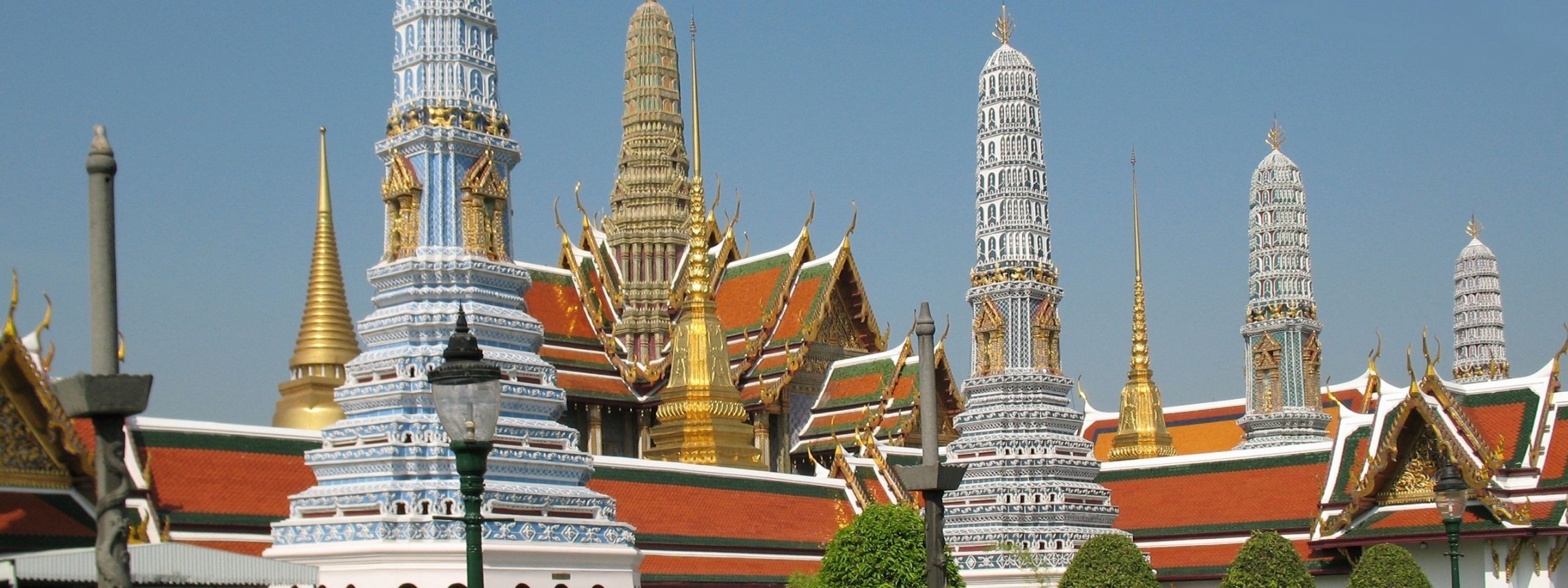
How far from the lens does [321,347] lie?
33.3m

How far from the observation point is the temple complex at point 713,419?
20.6 meters

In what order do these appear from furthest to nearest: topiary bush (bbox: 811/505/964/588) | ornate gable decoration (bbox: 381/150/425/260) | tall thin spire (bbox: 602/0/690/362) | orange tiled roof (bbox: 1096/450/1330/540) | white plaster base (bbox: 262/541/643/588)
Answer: tall thin spire (bbox: 602/0/690/362) < orange tiled roof (bbox: 1096/450/1330/540) < topiary bush (bbox: 811/505/964/588) < ornate gable decoration (bbox: 381/150/425/260) < white plaster base (bbox: 262/541/643/588)

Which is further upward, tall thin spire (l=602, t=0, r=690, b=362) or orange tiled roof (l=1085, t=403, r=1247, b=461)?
tall thin spire (l=602, t=0, r=690, b=362)

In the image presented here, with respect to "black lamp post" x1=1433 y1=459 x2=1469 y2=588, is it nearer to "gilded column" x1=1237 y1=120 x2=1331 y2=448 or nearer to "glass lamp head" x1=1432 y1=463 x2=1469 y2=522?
"glass lamp head" x1=1432 y1=463 x2=1469 y2=522

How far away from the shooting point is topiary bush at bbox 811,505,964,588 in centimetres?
2172

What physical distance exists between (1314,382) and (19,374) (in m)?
28.6

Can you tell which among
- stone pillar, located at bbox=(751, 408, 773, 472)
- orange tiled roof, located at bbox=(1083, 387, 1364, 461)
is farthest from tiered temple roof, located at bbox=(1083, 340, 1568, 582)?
orange tiled roof, located at bbox=(1083, 387, 1364, 461)

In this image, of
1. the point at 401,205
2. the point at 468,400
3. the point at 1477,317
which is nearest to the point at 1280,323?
the point at 1477,317

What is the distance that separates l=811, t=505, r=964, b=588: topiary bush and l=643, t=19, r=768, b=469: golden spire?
39.6 ft

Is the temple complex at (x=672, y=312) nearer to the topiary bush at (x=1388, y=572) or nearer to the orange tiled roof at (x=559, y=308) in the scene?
→ the orange tiled roof at (x=559, y=308)

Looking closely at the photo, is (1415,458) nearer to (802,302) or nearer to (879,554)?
(879,554)

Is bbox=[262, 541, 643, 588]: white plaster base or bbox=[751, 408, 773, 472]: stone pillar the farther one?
bbox=[751, 408, 773, 472]: stone pillar

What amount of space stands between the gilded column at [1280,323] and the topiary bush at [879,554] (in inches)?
820

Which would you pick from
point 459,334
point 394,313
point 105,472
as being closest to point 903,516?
point 394,313
